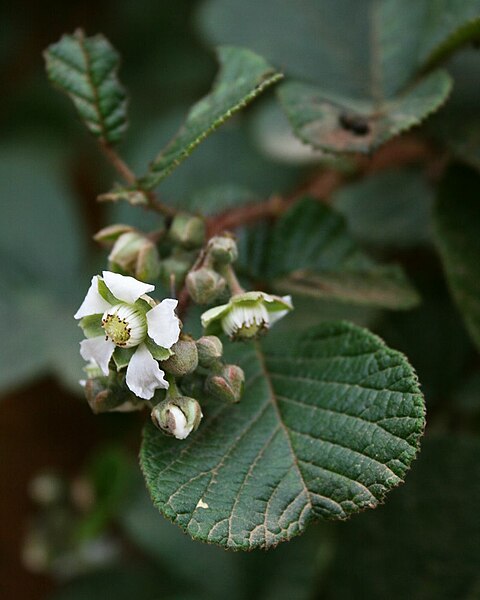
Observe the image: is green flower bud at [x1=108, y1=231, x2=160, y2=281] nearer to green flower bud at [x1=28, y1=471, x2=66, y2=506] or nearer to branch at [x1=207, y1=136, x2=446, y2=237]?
branch at [x1=207, y1=136, x2=446, y2=237]

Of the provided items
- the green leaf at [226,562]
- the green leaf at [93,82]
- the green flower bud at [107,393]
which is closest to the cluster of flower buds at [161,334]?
the green flower bud at [107,393]

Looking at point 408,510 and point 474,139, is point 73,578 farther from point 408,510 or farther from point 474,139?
point 474,139

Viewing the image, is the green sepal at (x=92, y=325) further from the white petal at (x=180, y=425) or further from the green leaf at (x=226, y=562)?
the green leaf at (x=226, y=562)

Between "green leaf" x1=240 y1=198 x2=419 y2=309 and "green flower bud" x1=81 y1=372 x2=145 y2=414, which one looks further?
"green leaf" x1=240 y1=198 x2=419 y2=309

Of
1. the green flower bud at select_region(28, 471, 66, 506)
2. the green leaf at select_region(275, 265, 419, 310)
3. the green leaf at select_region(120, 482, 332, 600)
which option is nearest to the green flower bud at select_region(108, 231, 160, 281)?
the green leaf at select_region(275, 265, 419, 310)

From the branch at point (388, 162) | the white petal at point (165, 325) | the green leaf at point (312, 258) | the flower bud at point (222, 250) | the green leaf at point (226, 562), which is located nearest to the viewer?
the white petal at point (165, 325)

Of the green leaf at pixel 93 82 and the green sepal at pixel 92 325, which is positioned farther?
the green leaf at pixel 93 82

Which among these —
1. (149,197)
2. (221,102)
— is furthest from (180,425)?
(221,102)
